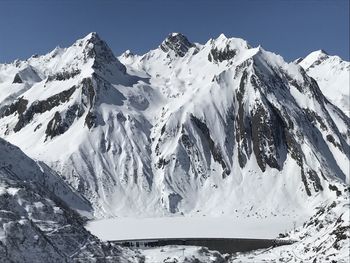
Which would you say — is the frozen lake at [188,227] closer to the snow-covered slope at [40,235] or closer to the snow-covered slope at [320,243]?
the snow-covered slope at [320,243]

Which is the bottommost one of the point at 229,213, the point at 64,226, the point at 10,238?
the point at 10,238

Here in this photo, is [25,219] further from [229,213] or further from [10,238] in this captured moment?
[229,213]

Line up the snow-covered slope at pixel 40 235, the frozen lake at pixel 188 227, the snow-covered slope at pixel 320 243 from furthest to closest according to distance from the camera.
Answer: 1. the frozen lake at pixel 188 227
2. the snow-covered slope at pixel 320 243
3. the snow-covered slope at pixel 40 235

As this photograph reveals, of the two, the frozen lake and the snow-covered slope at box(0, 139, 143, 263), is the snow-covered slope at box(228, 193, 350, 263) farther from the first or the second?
the snow-covered slope at box(0, 139, 143, 263)

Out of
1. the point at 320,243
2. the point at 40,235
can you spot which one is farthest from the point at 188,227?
the point at 40,235

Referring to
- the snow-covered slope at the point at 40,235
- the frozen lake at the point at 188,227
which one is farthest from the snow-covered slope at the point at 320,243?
the snow-covered slope at the point at 40,235

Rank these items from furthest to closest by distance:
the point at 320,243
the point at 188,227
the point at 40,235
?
the point at 188,227 < the point at 320,243 < the point at 40,235

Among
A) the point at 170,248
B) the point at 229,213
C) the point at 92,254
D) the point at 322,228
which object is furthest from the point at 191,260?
the point at 229,213

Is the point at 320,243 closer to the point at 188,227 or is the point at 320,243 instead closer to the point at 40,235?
the point at 188,227
